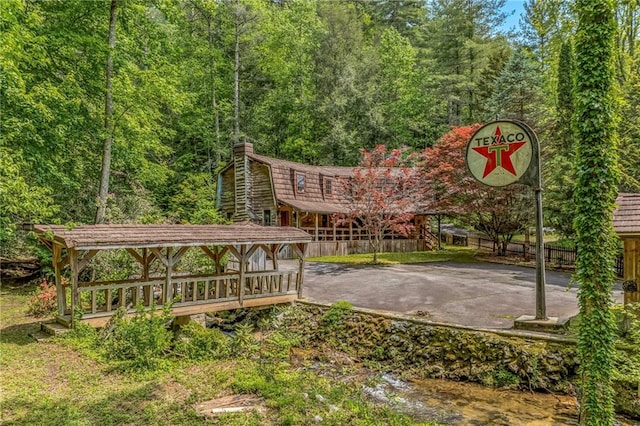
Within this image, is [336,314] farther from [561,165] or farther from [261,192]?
[261,192]

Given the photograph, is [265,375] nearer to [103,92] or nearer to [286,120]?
[103,92]

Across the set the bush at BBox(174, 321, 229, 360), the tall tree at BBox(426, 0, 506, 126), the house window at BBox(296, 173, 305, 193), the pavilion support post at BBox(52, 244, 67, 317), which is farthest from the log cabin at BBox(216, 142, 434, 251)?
the pavilion support post at BBox(52, 244, 67, 317)

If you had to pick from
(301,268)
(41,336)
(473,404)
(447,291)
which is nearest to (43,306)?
(41,336)

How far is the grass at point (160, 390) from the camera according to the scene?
5.35 metres

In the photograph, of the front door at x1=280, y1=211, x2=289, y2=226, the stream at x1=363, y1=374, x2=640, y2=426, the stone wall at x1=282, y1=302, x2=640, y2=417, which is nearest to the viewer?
the stream at x1=363, y1=374, x2=640, y2=426

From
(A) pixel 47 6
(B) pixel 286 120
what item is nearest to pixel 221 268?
(A) pixel 47 6

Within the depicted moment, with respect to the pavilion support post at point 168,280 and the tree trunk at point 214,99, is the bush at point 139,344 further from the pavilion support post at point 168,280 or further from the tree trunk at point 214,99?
the tree trunk at point 214,99

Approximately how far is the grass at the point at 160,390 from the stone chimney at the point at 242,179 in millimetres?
18374

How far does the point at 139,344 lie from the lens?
25.2 feet

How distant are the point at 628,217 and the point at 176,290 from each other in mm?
11048

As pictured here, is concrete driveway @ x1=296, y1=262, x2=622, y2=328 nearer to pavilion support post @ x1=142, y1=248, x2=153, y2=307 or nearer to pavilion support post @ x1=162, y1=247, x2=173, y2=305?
pavilion support post @ x1=162, y1=247, x2=173, y2=305

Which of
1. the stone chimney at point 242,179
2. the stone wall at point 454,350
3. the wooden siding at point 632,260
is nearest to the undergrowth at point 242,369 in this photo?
the stone wall at point 454,350

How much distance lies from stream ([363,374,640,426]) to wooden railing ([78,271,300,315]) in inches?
208

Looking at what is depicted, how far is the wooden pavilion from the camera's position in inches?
340
